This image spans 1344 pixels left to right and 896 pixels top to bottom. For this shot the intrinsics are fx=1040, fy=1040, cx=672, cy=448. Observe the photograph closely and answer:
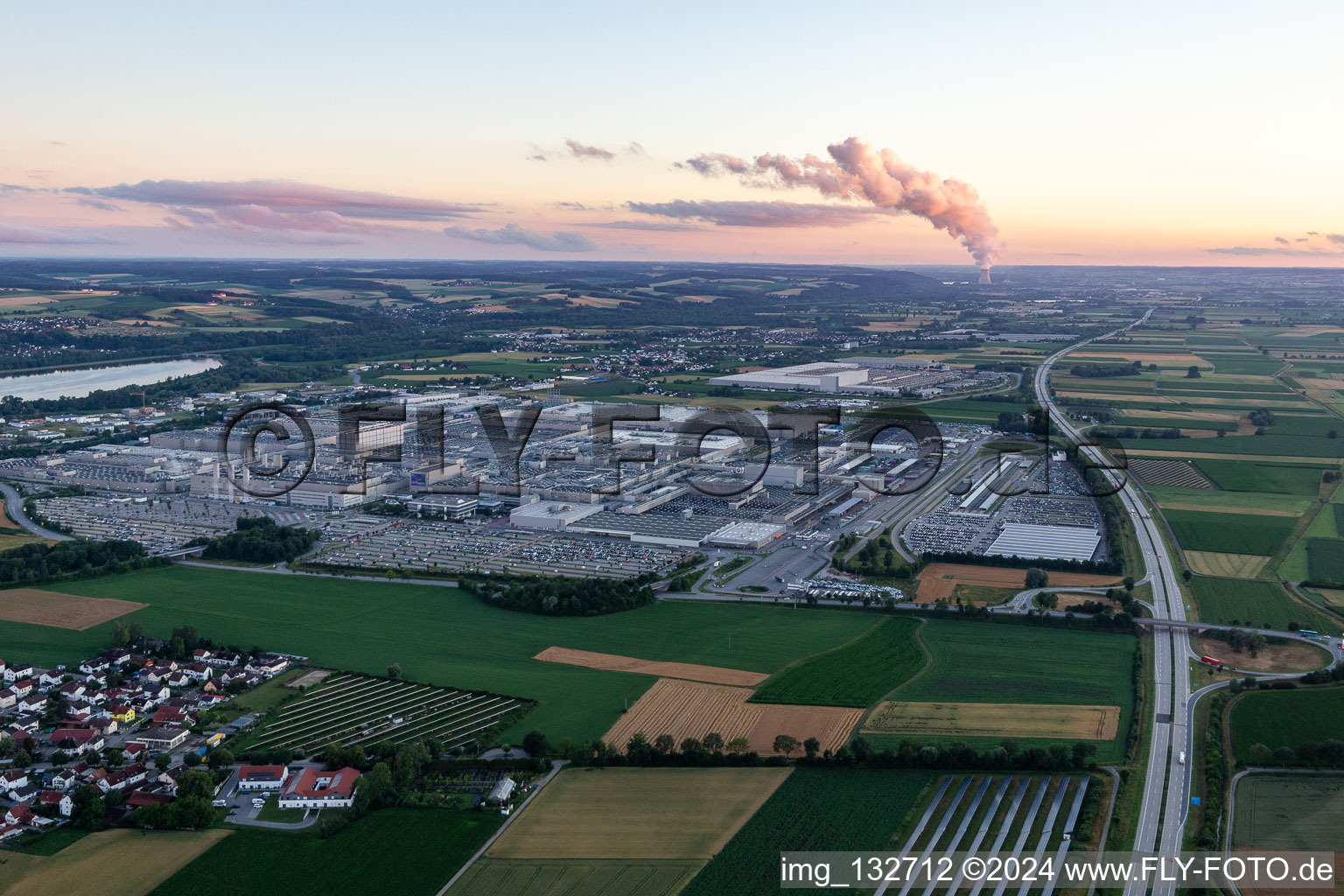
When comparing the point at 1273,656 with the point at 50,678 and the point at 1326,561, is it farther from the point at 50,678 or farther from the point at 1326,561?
the point at 50,678

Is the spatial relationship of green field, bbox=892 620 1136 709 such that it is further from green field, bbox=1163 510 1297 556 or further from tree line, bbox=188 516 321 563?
tree line, bbox=188 516 321 563

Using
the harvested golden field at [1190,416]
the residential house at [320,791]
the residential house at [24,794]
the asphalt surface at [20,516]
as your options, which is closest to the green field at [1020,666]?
the residential house at [320,791]

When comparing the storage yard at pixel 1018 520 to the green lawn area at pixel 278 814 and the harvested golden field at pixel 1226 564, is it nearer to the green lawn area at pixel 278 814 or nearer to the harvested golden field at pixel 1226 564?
the harvested golden field at pixel 1226 564

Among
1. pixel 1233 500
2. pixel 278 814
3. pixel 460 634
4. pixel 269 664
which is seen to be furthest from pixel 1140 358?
pixel 278 814

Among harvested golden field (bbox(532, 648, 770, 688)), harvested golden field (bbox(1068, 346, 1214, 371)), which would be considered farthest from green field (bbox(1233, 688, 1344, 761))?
harvested golden field (bbox(1068, 346, 1214, 371))

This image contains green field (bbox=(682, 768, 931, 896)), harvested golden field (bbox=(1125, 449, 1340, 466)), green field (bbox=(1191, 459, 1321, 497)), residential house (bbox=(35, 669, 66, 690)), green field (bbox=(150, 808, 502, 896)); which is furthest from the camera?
harvested golden field (bbox=(1125, 449, 1340, 466))
